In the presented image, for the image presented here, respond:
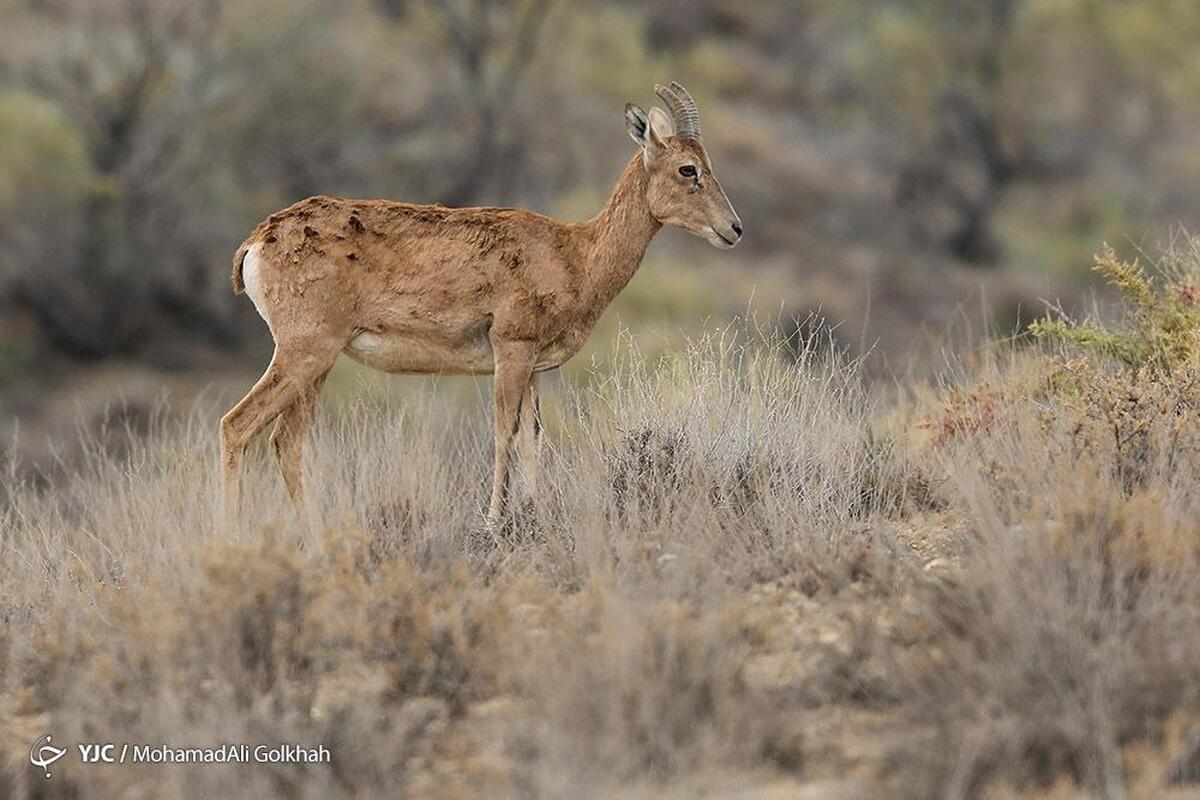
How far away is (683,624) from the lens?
6211 mm

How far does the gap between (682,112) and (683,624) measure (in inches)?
162

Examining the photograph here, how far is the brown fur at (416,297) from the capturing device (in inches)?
356

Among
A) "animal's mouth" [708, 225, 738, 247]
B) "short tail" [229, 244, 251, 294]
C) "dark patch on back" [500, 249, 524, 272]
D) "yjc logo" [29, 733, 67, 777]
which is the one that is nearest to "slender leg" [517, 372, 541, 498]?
"dark patch on back" [500, 249, 524, 272]

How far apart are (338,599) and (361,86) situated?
26543 mm

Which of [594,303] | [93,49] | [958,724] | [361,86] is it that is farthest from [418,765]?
[361,86]

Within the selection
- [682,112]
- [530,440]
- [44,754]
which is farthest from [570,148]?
[44,754]

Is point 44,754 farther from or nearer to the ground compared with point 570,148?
nearer to the ground

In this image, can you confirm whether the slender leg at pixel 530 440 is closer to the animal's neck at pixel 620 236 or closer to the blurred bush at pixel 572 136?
the animal's neck at pixel 620 236

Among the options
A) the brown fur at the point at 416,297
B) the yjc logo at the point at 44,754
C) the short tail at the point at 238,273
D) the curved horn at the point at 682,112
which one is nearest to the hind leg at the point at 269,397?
the brown fur at the point at 416,297

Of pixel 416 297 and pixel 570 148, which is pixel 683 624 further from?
pixel 570 148

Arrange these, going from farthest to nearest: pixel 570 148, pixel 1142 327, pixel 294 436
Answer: pixel 570 148
pixel 1142 327
pixel 294 436

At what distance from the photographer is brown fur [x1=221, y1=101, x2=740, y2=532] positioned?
905 cm

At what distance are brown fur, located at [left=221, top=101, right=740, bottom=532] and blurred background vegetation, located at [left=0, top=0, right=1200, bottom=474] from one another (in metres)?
10.1

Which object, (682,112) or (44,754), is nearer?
(44,754)
